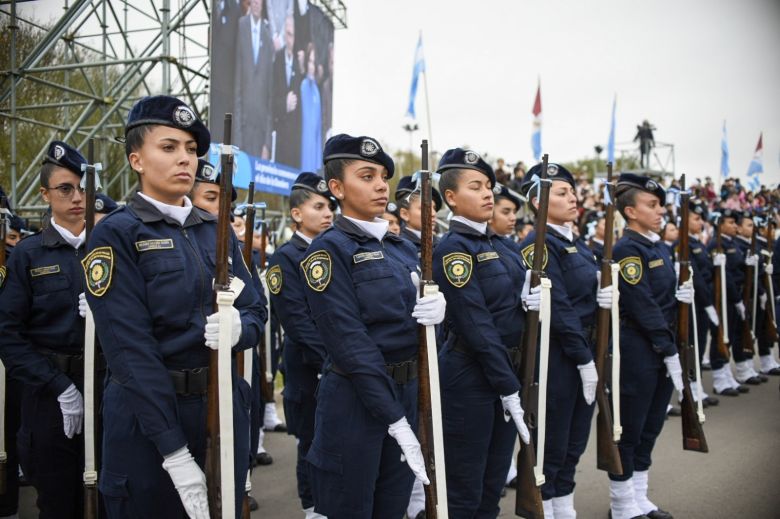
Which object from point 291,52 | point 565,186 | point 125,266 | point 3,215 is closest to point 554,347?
point 565,186

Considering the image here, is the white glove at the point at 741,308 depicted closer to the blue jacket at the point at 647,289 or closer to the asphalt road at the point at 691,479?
the asphalt road at the point at 691,479

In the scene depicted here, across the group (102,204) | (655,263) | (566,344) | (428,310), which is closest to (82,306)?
(102,204)

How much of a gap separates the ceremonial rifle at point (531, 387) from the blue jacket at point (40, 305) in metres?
2.68

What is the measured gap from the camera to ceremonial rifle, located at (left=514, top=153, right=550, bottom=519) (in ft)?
11.6

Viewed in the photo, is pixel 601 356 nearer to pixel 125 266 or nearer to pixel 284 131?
pixel 125 266

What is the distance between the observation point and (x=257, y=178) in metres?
11.8

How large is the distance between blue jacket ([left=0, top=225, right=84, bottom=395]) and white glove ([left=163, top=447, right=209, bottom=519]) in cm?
162

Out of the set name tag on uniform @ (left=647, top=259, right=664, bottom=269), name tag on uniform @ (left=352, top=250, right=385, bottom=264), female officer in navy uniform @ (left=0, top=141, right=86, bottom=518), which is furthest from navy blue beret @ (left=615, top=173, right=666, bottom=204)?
female officer in navy uniform @ (left=0, top=141, right=86, bottom=518)

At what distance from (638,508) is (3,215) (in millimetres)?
5194

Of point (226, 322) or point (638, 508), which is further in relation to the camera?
point (638, 508)

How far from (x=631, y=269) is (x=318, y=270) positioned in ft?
9.55

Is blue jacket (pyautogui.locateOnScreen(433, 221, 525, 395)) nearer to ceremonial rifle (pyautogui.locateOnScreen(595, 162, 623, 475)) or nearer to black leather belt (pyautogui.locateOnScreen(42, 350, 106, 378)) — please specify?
ceremonial rifle (pyautogui.locateOnScreen(595, 162, 623, 475))

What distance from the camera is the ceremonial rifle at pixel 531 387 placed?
353 centimetres

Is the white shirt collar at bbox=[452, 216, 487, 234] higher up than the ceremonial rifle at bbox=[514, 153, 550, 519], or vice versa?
the white shirt collar at bbox=[452, 216, 487, 234]
